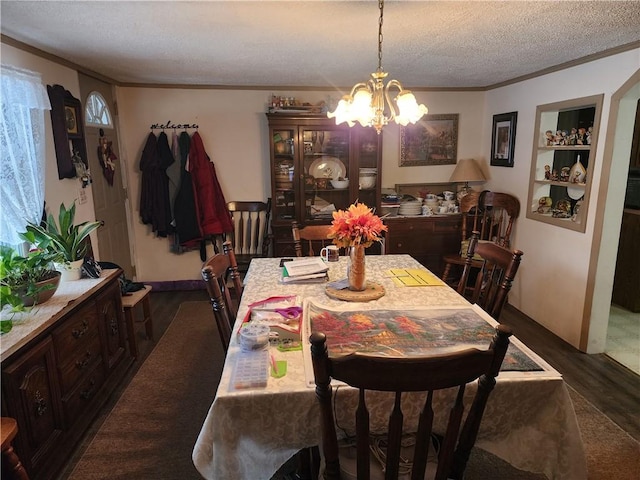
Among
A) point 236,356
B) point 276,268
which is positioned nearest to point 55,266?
point 276,268

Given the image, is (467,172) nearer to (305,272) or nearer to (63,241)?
(305,272)

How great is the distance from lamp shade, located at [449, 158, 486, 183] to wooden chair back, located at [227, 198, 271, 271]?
6.48 ft

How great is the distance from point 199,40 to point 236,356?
75.3 inches

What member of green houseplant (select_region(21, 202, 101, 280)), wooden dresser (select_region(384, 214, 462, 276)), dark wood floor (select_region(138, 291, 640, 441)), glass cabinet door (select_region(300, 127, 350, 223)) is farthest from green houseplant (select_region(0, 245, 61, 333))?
wooden dresser (select_region(384, 214, 462, 276))

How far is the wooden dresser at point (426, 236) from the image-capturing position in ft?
13.6

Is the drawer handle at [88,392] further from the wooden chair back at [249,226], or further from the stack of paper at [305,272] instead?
the wooden chair back at [249,226]

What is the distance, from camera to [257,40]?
7.98 feet

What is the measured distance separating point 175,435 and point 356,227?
4.77 ft

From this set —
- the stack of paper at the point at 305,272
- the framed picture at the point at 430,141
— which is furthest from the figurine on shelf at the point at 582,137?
the stack of paper at the point at 305,272

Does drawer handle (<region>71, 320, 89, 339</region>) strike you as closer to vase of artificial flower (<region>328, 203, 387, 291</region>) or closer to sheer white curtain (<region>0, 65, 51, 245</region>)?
sheer white curtain (<region>0, 65, 51, 245</region>)

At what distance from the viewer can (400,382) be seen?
995 millimetres

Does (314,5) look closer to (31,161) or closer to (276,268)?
(276,268)

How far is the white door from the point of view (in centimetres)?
340

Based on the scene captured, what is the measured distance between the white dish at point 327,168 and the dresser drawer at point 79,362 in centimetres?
255
